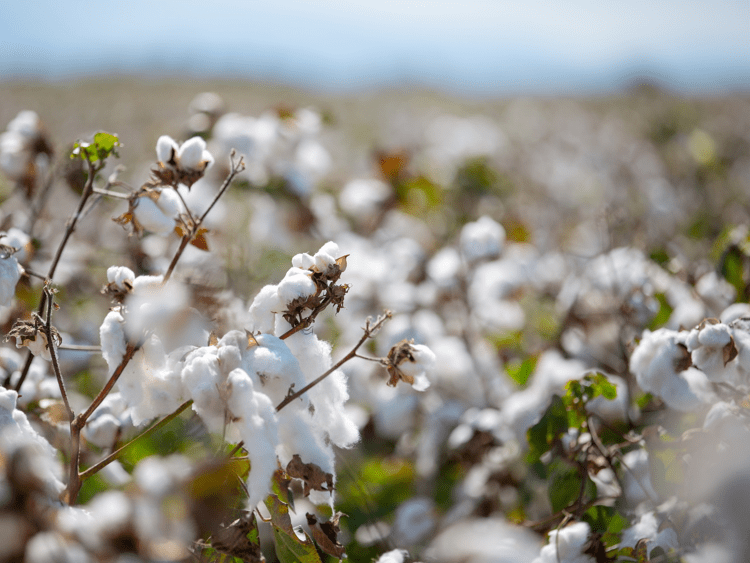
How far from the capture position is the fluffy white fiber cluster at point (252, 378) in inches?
28.5

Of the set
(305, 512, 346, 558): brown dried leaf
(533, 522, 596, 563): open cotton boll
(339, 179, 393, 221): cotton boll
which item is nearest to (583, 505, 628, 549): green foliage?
(533, 522, 596, 563): open cotton boll

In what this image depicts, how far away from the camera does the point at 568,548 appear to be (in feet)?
3.54

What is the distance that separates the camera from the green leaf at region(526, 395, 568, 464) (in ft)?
4.30

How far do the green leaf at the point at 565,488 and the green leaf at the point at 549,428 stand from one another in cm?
7

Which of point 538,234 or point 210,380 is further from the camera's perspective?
point 538,234

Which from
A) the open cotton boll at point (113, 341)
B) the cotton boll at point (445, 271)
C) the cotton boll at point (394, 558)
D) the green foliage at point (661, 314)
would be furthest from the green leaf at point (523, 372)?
the open cotton boll at point (113, 341)

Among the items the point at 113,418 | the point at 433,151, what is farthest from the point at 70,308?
the point at 433,151

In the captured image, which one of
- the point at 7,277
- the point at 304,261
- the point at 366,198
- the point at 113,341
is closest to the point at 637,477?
the point at 304,261

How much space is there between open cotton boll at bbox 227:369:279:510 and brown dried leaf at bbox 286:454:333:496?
115 mm

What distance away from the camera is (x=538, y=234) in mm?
4215

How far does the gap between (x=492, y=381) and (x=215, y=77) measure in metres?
17.4

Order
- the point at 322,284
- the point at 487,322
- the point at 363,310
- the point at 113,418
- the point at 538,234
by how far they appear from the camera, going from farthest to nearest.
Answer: the point at 538,234, the point at 487,322, the point at 363,310, the point at 113,418, the point at 322,284

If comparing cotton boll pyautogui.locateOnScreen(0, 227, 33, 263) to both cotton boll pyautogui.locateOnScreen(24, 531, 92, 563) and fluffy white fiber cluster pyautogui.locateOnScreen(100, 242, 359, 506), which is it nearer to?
fluffy white fiber cluster pyautogui.locateOnScreen(100, 242, 359, 506)

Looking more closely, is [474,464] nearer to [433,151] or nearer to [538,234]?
[538,234]
